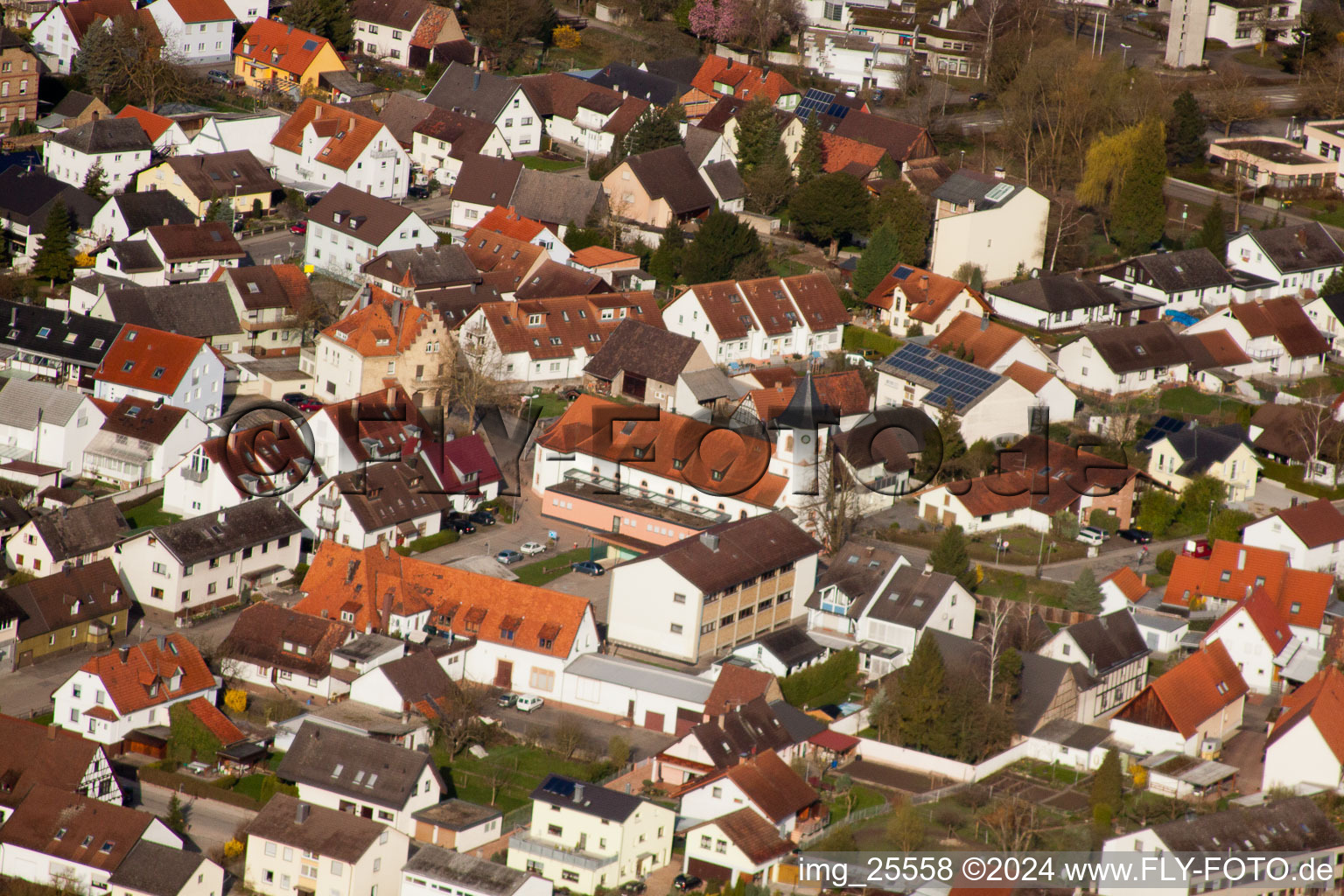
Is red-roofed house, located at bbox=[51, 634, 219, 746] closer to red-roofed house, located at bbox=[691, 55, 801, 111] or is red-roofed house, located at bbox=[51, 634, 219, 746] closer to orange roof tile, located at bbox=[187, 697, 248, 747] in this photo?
orange roof tile, located at bbox=[187, 697, 248, 747]

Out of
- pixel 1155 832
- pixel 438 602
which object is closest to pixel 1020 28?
pixel 438 602

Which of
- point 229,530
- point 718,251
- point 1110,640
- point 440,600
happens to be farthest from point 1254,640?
point 718,251

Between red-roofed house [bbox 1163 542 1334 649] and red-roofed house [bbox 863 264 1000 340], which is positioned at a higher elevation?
red-roofed house [bbox 863 264 1000 340]

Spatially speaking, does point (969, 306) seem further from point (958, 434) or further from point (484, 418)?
point (484, 418)

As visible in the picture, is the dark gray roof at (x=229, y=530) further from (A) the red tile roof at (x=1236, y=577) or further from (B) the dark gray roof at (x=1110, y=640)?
(A) the red tile roof at (x=1236, y=577)

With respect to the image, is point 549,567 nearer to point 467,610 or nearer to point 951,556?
point 467,610

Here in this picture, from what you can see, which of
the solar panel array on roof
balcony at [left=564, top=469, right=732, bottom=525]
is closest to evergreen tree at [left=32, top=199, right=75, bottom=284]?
balcony at [left=564, top=469, right=732, bottom=525]

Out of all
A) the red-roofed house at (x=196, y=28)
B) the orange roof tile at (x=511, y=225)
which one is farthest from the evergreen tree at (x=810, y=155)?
the red-roofed house at (x=196, y=28)
